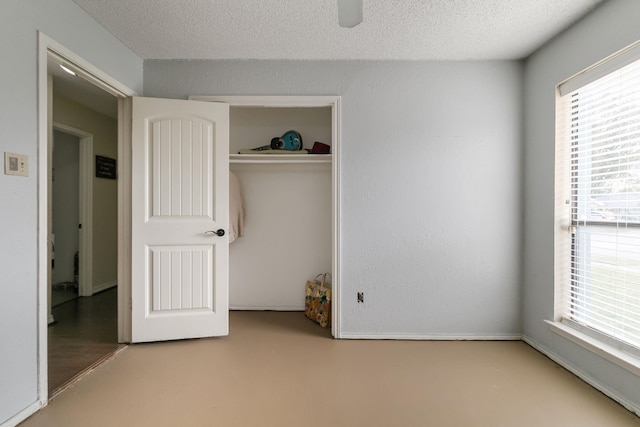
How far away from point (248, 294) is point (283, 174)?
54.3 inches

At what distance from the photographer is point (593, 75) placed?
2.08 metres

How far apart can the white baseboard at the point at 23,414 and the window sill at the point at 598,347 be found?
3.31m

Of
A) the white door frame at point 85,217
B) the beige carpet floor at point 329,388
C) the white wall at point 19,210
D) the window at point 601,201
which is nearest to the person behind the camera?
the white wall at point 19,210

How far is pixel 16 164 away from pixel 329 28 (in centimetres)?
207

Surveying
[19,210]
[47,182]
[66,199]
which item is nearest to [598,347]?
[19,210]

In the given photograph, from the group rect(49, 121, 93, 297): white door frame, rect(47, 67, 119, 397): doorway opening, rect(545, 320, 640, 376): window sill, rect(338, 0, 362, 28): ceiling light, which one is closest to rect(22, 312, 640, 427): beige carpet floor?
rect(545, 320, 640, 376): window sill

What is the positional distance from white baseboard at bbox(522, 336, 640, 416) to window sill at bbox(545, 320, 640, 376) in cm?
19

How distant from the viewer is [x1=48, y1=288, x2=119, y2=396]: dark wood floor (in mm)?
2195

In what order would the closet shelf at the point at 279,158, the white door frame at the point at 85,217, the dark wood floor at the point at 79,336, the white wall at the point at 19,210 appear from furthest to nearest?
1. the white door frame at the point at 85,217
2. the closet shelf at the point at 279,158
3. the dark wood floor at the point at 79,336
4. the white wall at the point at 19,210

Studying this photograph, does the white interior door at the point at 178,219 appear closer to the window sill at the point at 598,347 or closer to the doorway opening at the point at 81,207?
the doorway opening at the point at 81,207

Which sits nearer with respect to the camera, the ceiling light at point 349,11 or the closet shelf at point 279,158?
the ceiling light at point 349,11

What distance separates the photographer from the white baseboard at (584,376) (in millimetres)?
1804

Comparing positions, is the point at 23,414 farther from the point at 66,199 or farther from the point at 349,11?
the point at 66,199

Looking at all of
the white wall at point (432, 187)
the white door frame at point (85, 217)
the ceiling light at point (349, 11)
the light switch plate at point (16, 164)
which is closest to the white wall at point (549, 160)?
the white wall at point (432, 187)
